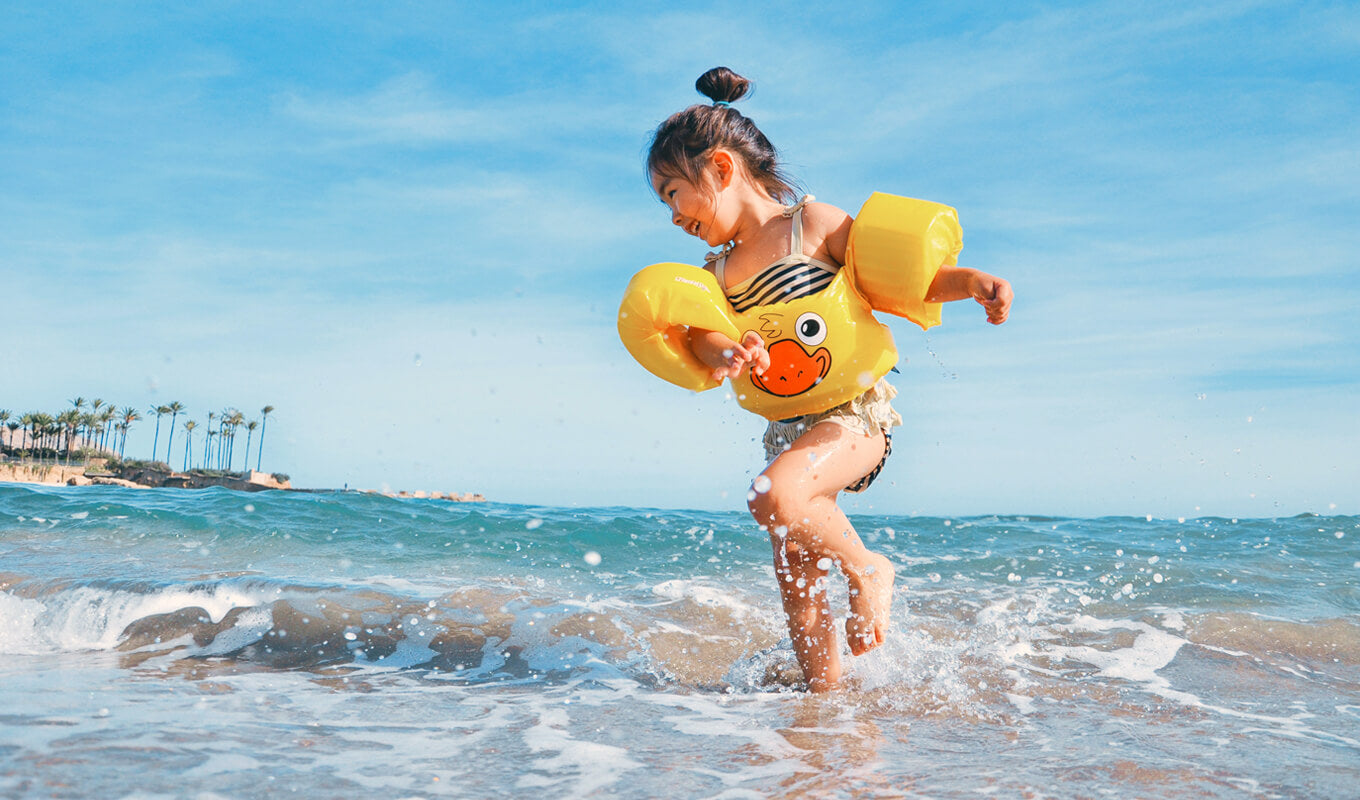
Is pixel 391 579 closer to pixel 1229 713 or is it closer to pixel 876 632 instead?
pixel 876 632

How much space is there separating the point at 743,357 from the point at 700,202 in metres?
0.78

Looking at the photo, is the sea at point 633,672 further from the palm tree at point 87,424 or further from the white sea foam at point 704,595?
the palm tree at point 87,424

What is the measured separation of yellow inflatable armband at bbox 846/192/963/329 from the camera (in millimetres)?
3406

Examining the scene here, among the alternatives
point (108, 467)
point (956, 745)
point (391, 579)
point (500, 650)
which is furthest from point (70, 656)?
point (108, 467)

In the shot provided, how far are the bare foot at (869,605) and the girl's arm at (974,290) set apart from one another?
3.44ft

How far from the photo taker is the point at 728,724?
306cm

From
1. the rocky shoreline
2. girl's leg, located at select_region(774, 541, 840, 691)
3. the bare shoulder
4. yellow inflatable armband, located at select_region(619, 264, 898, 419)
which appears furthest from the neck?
the rocky shoreline

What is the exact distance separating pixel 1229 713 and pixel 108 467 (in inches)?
3107

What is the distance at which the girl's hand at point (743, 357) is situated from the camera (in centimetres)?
313

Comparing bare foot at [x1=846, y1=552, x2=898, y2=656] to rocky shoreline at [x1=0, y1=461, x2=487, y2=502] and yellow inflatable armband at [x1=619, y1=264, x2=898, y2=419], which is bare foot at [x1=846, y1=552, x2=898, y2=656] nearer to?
yellow inflatable armband at [x1=619, y1=264, x2=898, y2=419]

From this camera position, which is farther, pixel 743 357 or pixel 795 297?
pixel 795 297

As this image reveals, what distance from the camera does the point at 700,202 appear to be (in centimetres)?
359

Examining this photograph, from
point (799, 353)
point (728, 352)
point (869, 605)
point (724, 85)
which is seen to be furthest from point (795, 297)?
point (869, 605)

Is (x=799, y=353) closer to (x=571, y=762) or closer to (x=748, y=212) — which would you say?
(x=748, y=212)
